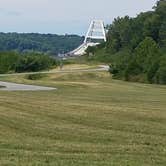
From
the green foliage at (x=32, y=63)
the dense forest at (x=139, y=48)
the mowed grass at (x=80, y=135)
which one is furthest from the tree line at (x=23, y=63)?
the mowed grass at (x=80, y=135)

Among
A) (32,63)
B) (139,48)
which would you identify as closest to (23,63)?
(32,63)

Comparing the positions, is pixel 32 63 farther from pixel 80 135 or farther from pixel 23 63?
pixel 80 135

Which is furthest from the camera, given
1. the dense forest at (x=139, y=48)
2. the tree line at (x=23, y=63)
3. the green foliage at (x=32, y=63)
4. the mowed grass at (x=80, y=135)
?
the tree line at (x=23, y=63)

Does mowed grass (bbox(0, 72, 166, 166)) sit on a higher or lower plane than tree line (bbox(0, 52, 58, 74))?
higher

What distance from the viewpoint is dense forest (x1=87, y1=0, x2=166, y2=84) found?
7208 cm

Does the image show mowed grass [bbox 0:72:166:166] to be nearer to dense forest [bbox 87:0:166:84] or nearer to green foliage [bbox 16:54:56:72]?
dense forest [bbox 87:0:166:84]

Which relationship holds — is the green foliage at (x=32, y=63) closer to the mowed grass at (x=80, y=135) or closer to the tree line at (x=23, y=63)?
the tree line at (x=23, y=63)

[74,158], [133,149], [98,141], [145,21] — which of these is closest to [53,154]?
[74,158]

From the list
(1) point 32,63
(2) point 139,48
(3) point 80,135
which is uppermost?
(2) point 139,48

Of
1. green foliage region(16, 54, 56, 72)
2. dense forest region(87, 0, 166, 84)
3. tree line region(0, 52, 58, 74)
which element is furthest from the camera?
tree line region(0, 52, 58, 74)

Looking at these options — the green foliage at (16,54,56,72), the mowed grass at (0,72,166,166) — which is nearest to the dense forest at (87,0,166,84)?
the green foliage at (16,54,56,72)

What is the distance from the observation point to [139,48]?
258ft

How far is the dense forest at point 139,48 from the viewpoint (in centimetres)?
7208

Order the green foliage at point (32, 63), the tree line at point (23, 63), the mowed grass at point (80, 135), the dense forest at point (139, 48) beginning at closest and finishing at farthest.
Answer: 1. the mowed grass at point (80, 135)
2. the dense forest at point (139, 48)
3. the green foliage at point (32, 63)
4. the tree line at point (23, 63)
